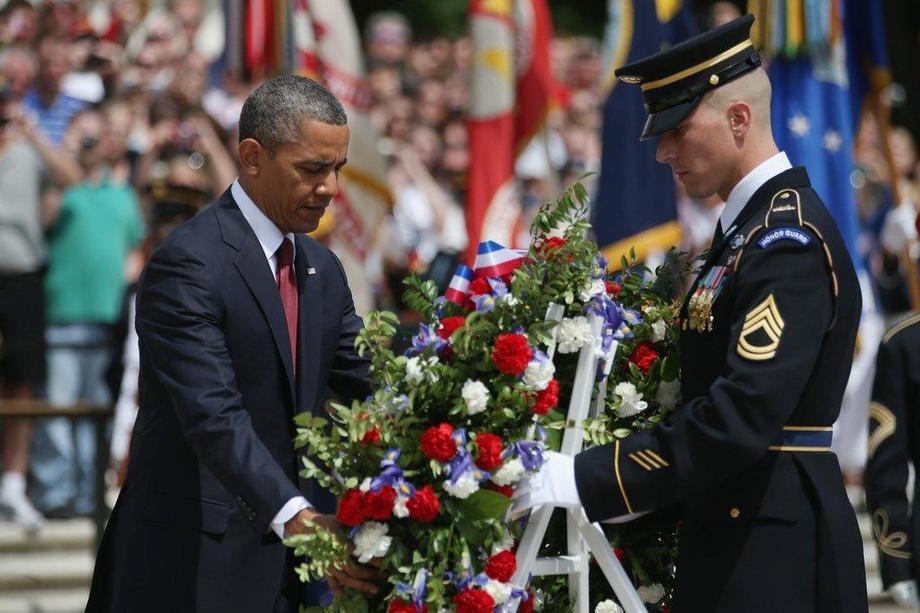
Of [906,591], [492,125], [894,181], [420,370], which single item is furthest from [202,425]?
[894,181]

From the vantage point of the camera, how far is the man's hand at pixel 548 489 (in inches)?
138

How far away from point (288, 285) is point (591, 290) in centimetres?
88

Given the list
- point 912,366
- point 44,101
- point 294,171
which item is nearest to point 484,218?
point 44,101

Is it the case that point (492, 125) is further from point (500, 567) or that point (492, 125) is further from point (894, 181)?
point (500, 567)

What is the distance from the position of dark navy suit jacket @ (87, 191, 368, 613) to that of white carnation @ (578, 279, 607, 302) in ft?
2.64

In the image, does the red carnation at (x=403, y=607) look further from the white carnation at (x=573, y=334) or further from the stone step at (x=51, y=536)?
the stone step at (x=51, y=536)

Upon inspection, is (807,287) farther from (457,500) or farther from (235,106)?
(235,106)

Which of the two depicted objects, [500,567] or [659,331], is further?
[659,331]

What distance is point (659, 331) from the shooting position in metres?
3.88

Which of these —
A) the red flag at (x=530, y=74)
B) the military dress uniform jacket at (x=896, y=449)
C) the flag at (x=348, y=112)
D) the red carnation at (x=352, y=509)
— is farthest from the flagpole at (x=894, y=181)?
the red carnation at (x=352, y=509)

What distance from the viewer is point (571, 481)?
3.51 m

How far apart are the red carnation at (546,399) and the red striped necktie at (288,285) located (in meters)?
0.77

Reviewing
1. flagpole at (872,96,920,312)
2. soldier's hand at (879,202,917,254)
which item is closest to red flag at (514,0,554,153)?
flagpole at (872,96,920,312)

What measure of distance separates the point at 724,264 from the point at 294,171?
1.17m
